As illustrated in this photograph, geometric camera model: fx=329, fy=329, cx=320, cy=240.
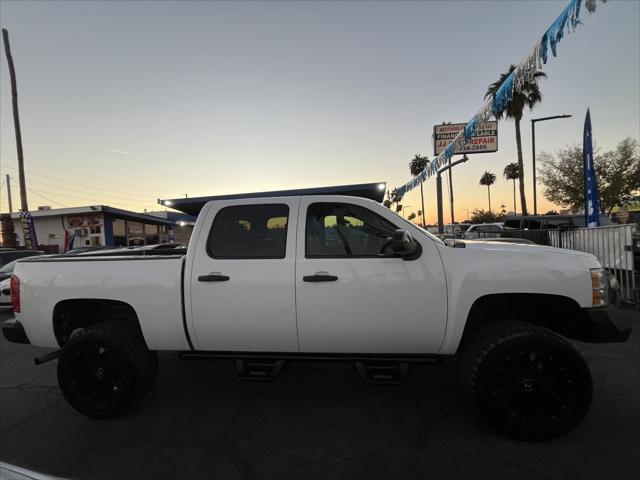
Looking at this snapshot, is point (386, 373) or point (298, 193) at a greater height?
point (298, 193)

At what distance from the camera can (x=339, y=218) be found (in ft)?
9.57

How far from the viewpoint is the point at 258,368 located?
2.88 metres

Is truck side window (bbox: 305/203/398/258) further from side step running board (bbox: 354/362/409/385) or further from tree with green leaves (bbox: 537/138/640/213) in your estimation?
tree with green leaves (bbox: 537/138/640/213)

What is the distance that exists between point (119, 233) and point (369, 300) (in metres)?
29.6

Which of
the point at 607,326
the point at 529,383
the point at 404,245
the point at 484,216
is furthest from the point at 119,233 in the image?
the point at 484,216

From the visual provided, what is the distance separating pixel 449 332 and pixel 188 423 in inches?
92.1

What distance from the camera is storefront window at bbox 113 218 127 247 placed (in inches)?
1032

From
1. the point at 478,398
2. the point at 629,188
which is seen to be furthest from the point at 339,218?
the point at 629,188

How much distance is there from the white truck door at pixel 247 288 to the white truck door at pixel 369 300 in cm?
13

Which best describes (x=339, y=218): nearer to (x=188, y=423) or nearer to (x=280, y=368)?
(x=280, y=368)

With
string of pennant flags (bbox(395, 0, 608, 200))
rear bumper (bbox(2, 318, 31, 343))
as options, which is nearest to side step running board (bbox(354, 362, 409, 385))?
rear bumper (bbox(2, 318, 31, 343))

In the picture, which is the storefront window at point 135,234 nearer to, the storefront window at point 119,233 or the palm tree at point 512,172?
the storefront window at point 119,233

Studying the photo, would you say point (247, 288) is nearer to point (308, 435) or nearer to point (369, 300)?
point (369, 300)

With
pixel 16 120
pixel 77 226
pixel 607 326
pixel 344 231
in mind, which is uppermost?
pixel 16 120
